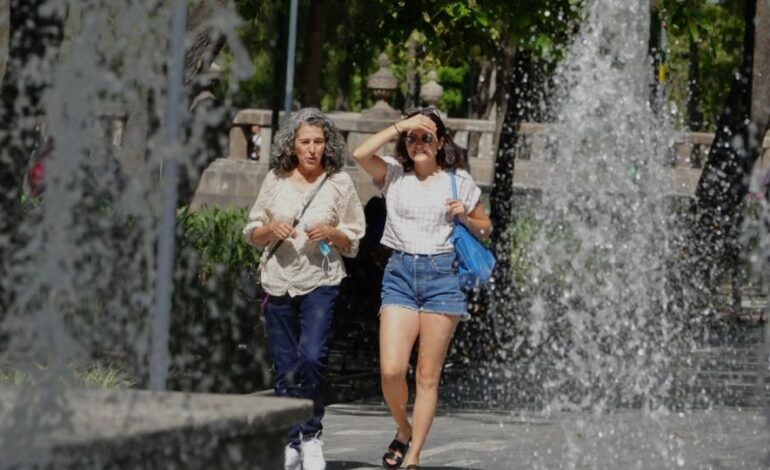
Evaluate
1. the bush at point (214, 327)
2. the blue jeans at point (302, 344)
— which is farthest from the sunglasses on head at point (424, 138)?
Result: the bush at point (214, 327)

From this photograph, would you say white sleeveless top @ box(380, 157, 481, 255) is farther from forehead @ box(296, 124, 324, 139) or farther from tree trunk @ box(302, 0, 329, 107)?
tree trunk @ box(302, 0, 329, 107)

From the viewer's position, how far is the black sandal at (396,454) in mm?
9828

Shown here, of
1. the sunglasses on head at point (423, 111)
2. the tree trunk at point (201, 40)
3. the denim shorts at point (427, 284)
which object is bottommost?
the denim shorts at point (427, 284)

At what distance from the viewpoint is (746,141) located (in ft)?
73.2

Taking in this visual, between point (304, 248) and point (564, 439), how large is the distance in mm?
2752

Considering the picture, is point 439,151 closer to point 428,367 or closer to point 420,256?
point 420,256

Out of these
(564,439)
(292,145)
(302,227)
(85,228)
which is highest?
(292,145)

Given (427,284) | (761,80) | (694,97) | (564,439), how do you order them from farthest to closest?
(694,97) → (761,80) → (564,439) → (427,284)

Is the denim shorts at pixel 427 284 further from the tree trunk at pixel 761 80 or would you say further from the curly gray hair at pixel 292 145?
the tree trunk at pixel 761 80

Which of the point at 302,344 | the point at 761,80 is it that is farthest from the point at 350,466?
the point at 761,80

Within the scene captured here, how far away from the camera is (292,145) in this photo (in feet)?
32.7

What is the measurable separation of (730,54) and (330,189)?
4731 cm

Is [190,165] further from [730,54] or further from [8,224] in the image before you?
[730,54]

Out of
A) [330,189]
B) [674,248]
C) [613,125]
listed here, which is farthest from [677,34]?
[330,189]
